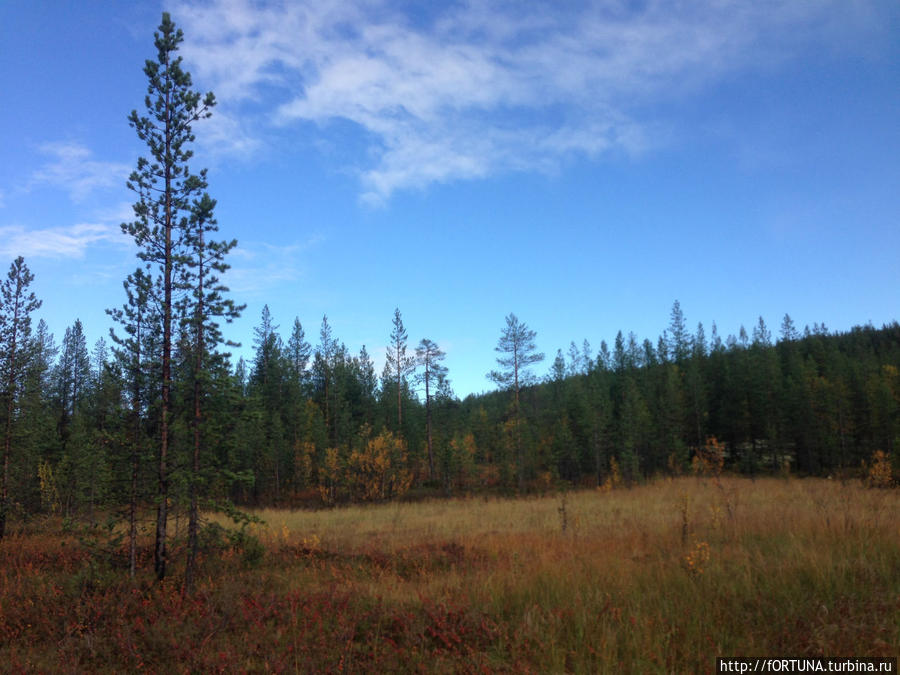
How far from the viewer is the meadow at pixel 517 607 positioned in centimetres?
454

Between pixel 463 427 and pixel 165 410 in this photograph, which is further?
pixel 463 427

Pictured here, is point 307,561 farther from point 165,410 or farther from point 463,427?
point 463,427

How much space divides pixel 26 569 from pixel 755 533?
1524cm

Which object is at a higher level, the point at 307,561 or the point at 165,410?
the point at 165,410

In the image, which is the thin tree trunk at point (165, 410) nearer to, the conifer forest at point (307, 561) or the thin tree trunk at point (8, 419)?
the conifer forest at point (307, 561)

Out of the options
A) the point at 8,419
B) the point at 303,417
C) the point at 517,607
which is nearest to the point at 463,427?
the point at 303,417

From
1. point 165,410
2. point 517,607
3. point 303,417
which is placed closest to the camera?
point 517,607

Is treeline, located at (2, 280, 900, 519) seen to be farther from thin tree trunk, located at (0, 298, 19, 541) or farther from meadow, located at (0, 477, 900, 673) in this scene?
meadow, located at (0, 477, 900, 673)

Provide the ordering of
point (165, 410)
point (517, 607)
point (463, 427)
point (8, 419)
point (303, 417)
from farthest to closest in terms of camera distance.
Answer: point (463, 427) < point (303, 417) < point (8, 419) < point (165, 410) < point (517, 607)

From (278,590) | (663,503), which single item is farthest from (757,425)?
(278,590)

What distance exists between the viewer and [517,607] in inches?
229

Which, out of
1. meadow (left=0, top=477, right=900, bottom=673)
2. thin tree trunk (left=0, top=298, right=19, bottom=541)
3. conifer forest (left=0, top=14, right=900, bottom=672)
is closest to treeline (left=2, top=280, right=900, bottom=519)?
thin tree trunk (left=0, top=298, right=19, bottom=541)

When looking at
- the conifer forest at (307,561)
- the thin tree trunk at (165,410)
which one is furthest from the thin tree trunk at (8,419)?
the thin tree trunk at (165,410)

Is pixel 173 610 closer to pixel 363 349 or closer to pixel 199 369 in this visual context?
pixel 199 369
